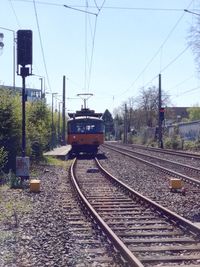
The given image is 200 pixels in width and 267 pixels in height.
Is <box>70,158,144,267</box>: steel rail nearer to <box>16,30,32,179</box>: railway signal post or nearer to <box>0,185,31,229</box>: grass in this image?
<box>0,185,31,229</box>: grass

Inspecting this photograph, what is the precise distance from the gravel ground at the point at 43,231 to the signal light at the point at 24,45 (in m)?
5.00

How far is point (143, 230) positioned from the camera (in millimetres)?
10898

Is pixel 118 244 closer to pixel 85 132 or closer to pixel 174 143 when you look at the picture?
pixel 85 132

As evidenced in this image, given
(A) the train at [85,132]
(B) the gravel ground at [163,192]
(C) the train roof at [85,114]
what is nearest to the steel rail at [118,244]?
(B) the gravel ground at [163,192]

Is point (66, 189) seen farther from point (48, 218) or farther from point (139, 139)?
point (139, 139)

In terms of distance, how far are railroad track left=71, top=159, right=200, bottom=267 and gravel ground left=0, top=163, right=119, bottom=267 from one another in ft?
1.38

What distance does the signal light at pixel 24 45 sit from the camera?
788 inches

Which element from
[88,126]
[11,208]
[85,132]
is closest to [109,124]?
[88,126]

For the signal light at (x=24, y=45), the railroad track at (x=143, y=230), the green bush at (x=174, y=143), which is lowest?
the railroad track at (x=143, y=230)

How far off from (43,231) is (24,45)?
410 inches

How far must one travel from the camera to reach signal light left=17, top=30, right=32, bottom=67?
20016 mm

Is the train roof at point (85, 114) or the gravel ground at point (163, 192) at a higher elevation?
the train roof at point (85, 114)

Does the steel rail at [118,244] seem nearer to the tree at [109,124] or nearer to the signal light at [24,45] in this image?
the signal light at [24,45]

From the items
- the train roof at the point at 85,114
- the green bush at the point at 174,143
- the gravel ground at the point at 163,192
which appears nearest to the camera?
the gravel ground at the point at 163,192
